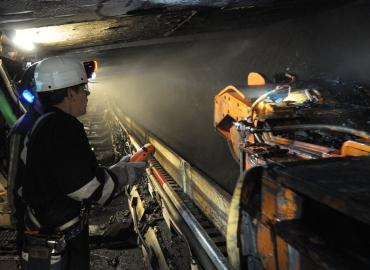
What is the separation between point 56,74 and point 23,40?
12.3 feet

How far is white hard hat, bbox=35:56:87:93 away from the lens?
2520 mm

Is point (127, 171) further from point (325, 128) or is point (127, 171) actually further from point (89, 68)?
point (325, 128)

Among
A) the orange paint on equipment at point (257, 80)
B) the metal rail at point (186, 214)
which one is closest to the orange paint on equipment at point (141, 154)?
the metal rail at point (186, 214)

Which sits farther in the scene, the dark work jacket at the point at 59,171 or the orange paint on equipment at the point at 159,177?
the orange paint on equipment at the point at 159,177

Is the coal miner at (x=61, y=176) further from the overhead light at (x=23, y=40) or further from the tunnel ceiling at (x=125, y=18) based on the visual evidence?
the overhead light at (x=23, y=40)

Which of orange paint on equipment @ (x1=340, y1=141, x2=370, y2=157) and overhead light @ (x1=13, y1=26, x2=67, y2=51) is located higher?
overhead light @ (x1=13, y1=26, x2=67, y2=51)

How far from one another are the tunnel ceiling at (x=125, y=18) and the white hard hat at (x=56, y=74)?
857 millimetres

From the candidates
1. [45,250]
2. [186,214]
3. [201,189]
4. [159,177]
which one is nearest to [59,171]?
[45,250]

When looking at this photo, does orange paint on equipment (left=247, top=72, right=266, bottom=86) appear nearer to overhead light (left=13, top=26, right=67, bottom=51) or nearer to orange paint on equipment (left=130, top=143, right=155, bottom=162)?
orange paint on equipment (left=130, top=143, right=155, bottom=162)

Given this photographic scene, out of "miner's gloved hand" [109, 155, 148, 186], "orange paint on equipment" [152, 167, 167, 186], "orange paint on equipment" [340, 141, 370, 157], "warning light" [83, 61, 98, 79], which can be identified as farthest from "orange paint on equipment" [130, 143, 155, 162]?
"orange paint on equipment" [340, 141, 370, 157]

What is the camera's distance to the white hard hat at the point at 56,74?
8.27 feet

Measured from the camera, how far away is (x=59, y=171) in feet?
7.44

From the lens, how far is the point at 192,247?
9.19 ft

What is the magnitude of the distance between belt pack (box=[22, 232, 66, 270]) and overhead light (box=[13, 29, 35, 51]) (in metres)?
3.61
